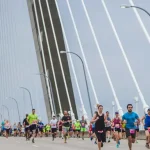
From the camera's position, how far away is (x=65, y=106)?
5497cm

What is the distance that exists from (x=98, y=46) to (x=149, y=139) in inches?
695

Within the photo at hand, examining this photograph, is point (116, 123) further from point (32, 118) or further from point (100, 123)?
point (100, 123)

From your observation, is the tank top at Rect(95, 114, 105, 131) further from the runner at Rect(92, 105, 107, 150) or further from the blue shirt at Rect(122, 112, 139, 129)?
the blue shirt at Rect(122, 112, 139, 129)

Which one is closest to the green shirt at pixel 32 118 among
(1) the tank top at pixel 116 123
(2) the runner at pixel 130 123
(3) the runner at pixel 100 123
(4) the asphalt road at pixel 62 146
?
(4) the asphalt road at pixel 62 146

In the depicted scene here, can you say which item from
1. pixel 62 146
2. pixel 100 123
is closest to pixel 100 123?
pixel 100 123

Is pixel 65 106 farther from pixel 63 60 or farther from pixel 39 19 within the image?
pixel 39 19

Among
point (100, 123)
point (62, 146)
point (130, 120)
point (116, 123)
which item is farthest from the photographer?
point (116, 123)

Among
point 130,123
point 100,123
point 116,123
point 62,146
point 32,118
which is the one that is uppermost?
point 32,118

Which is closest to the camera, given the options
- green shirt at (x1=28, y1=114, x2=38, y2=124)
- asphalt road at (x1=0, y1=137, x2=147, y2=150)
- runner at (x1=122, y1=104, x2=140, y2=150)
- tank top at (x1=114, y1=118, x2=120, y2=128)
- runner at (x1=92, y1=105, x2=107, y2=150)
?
runner at (x1=122, y1=104, x2=140, y2=150)

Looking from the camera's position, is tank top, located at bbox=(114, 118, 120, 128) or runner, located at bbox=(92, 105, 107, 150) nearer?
runner, located at bbox=(92, 105, 107, 150)

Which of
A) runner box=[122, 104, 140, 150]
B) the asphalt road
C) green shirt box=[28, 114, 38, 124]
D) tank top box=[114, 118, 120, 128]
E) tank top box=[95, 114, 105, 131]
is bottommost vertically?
runner box=[122, 104, 140, 150]

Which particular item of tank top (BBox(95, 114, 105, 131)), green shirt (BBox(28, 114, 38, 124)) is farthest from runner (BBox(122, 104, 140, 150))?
green shirt (BBox(28, 114, 38, 124))

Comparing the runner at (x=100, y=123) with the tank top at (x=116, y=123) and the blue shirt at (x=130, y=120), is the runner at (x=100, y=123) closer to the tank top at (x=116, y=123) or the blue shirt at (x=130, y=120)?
the blue shirt at (x=130, y=120)

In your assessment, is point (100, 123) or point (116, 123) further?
point (116, 123)
